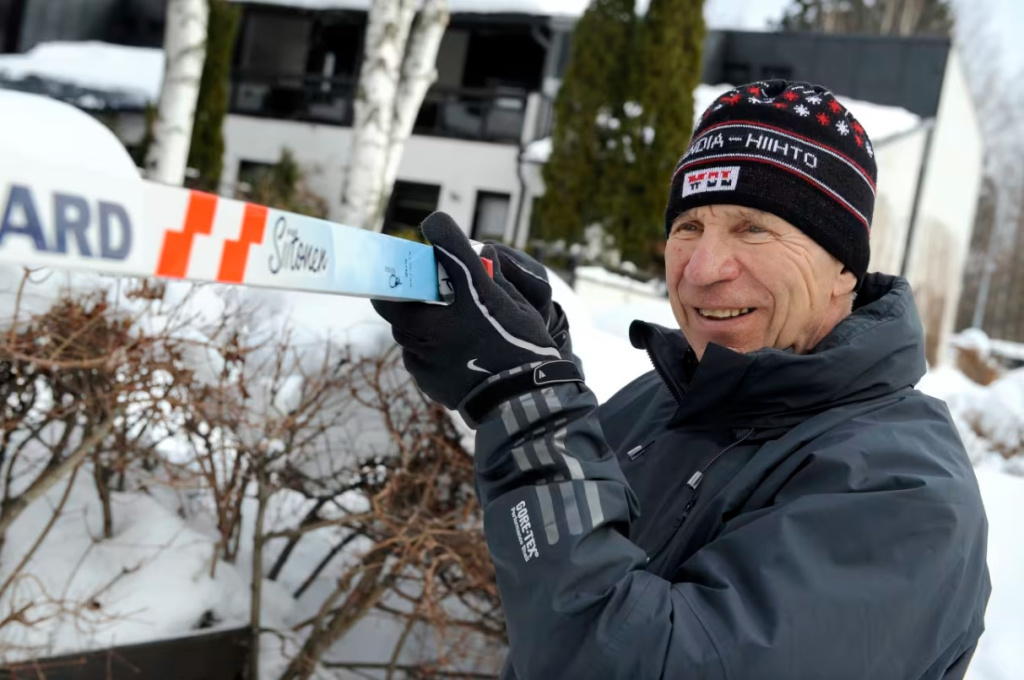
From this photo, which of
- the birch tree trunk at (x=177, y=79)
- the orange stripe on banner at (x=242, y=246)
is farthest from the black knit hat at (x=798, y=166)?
the birch tree trunk at (x=177, y=79)

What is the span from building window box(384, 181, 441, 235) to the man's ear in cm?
1513

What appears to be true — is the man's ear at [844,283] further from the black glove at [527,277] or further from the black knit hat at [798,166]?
the black glove at [527,277]

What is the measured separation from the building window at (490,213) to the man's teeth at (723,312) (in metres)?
14.6

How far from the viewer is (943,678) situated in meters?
1.26

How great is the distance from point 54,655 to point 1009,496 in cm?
365

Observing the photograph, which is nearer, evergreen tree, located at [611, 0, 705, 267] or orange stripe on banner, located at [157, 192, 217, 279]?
orange stripe on banner, located at [157, 192, 217, 279]

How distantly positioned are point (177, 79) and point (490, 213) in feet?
30.9

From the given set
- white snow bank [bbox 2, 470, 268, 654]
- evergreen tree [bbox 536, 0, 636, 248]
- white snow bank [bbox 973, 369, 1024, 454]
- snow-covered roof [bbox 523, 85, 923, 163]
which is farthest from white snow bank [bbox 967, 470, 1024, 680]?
snow-covered roof [bbox 523, 85, 923, 163]

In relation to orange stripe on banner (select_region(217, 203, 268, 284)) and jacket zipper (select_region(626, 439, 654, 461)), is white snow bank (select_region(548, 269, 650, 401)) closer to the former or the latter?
jacket zipper (select_region(626, 439, 654, 461))

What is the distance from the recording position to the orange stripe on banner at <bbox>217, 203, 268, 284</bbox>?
90 centimetres

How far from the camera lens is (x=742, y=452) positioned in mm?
1345

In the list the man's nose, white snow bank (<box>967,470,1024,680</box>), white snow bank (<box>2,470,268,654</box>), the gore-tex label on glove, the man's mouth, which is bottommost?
white snow bank (<box>2,470,268,654</box>)

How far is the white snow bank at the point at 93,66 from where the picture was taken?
1667cm

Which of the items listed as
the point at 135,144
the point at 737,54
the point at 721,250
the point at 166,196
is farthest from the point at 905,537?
the point at 737,54
